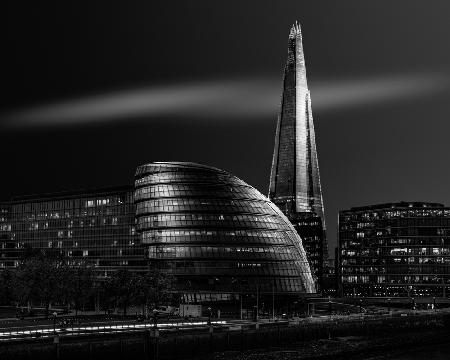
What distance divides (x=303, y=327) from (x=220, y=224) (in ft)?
188

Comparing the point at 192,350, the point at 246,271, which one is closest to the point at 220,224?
the point at 246,271

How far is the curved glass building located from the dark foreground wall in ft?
138

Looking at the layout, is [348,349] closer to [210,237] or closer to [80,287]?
[80,287]

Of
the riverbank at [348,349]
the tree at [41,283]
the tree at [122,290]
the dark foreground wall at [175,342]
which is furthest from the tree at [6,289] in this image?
the riverbank at [348,349]

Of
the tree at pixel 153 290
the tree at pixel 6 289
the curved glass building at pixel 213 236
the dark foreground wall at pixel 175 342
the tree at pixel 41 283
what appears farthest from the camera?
the curved glass building at pixel 213 236

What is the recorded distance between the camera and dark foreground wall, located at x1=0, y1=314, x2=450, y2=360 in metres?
84.7

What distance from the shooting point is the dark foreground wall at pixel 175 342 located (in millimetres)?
84688

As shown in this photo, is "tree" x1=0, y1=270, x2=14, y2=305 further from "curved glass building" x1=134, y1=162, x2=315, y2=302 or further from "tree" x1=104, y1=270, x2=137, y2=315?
"curved glass building" x1=134, y1=162, x2=315, y2=302

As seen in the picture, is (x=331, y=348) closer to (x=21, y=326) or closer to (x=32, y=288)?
(x=21, y=326)

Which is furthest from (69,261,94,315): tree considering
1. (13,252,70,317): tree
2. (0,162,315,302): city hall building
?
(0,162,315,302): city hall building

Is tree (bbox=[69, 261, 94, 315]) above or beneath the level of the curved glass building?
beneath

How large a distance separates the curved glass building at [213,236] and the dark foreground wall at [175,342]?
4214 cm

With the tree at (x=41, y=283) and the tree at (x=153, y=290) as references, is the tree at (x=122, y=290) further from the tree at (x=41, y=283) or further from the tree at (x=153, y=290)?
the tree at (x=41, y=283)

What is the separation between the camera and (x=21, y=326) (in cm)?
11206
